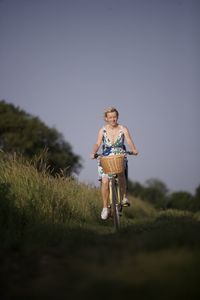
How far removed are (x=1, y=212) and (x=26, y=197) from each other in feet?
3.68

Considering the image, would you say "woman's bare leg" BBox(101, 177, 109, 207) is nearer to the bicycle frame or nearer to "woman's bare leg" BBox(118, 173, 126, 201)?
the bicycle frame

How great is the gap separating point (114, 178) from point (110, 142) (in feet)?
1.88

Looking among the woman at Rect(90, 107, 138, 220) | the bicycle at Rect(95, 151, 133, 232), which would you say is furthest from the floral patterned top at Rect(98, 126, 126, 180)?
the bicycle at Rect(95, 151, 133, 232)

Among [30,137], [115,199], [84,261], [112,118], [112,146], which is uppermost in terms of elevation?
[30,137]

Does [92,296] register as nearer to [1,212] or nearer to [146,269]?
[146,269]

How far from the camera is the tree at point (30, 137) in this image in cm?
3800

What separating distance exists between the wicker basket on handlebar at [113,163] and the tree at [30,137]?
2974 cm

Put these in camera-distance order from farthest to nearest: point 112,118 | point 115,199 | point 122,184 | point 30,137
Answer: point 30,137 → point 112,118 → point 122,184 → point 115,199

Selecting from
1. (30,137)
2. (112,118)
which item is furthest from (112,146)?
(30,137)

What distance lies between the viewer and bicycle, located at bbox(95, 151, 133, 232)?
6.97 metres

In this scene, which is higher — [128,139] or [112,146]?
[128,139]

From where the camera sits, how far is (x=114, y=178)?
7625mm

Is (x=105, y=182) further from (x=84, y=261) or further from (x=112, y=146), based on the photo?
(x=84, y=261)

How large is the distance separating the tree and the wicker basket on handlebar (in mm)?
29742
